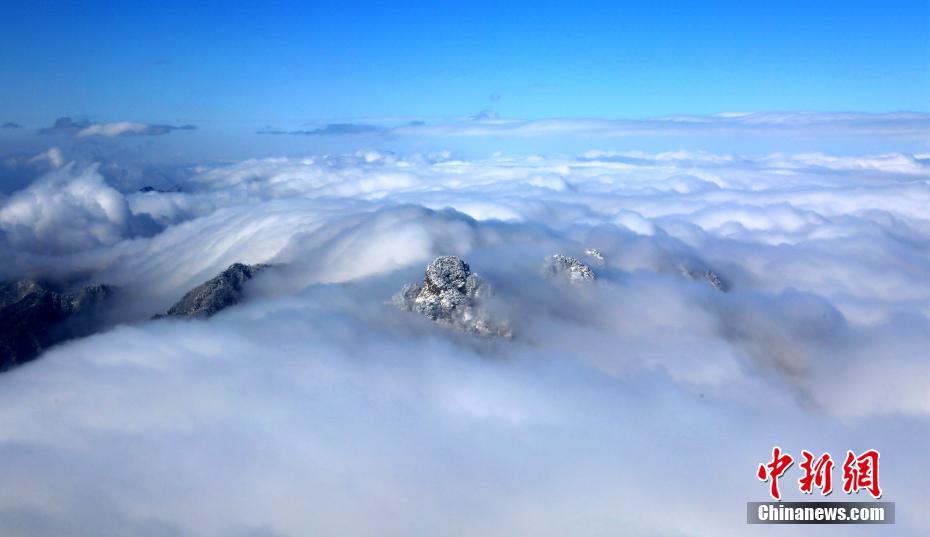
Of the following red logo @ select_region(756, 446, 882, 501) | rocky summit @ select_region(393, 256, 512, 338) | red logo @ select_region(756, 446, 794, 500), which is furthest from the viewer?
rocky summit @ select_region(393, 256, 512, 338)

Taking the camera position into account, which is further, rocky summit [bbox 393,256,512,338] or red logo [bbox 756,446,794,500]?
rocky summit [bbox 393,256,512,338]

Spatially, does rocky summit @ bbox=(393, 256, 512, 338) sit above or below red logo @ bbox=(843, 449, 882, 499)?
above

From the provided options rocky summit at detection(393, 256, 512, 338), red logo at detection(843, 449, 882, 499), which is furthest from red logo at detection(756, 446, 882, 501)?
rocky summit at detection(393, 256, 512, 338)

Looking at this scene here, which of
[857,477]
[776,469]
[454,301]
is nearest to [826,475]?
[857,477]

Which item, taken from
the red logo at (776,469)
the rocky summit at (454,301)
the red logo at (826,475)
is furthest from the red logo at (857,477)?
the rocky summit at (454,301)

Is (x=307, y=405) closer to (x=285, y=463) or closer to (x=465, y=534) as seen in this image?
(x=285, y=463)

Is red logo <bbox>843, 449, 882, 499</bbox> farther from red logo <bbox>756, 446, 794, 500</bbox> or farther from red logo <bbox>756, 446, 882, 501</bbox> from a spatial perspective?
red logo <bbox>756, 446, 794, 500</bbox>

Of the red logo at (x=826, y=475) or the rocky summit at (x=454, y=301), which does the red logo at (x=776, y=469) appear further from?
the rocky summit at (x=454, y=301)

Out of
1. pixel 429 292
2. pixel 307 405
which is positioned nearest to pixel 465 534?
pixel 307 405
